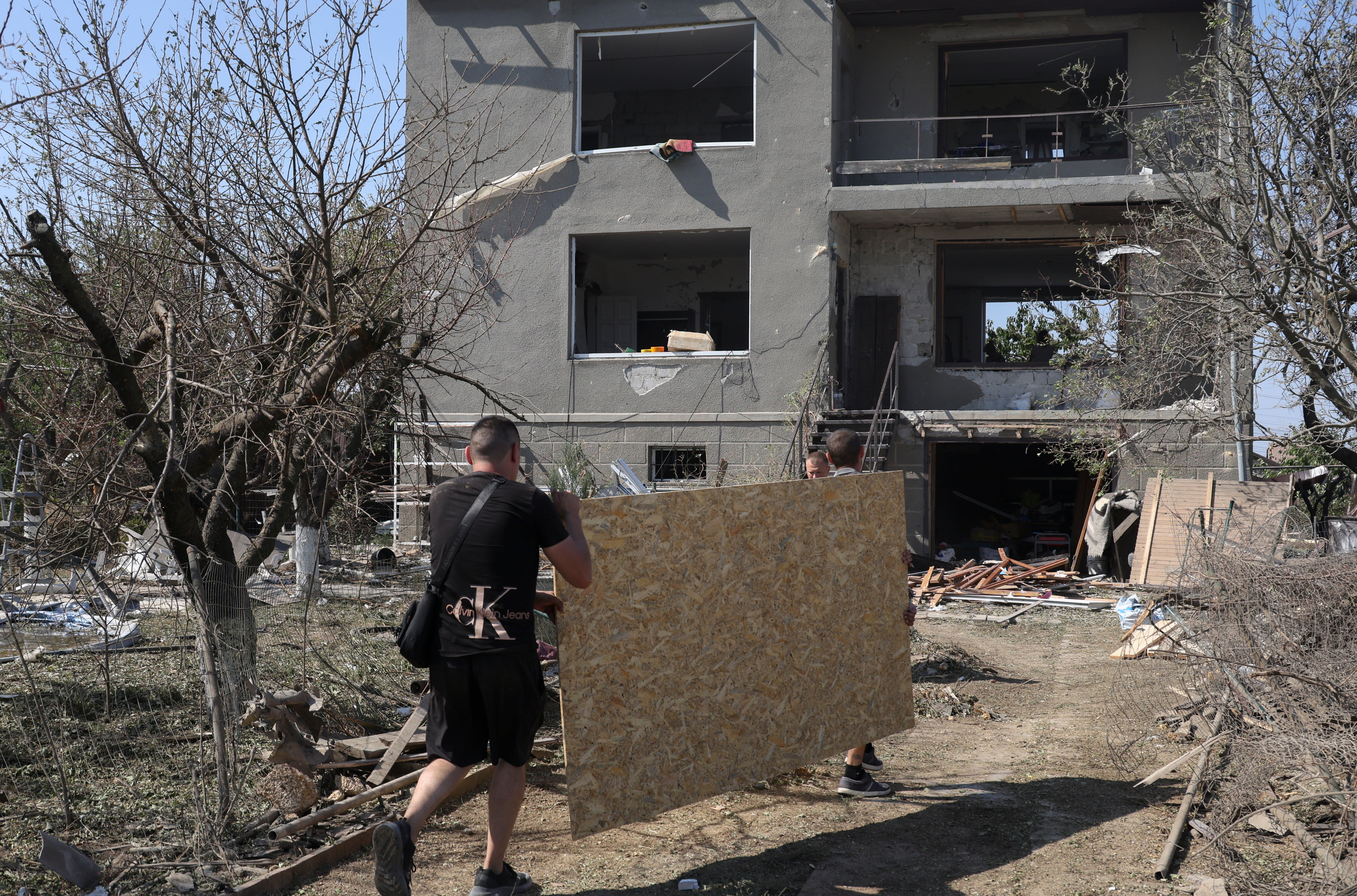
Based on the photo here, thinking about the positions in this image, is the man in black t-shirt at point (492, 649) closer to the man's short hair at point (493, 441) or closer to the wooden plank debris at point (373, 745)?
the man's short hair at point (493, 441)

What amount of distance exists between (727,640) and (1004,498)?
1848 cm

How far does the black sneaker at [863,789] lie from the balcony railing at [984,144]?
32.3ft

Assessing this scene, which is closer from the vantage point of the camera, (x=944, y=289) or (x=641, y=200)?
(x=641, y=200)

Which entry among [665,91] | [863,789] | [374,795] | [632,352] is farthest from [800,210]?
[374,795]

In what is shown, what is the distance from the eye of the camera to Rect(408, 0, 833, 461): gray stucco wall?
1644cm

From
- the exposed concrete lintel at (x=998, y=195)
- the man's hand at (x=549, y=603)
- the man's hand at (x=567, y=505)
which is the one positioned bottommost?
the man's hand at (x=549, y=603)

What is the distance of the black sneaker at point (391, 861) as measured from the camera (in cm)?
375

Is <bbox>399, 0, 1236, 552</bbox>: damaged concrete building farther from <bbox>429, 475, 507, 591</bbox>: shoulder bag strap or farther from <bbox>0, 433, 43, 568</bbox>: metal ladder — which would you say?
<bbox>429, 475, 507, 591</bbox>: shoulder bag strap

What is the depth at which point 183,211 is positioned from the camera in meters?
6.80

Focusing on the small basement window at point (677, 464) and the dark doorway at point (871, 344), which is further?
the dark doorway at point (871, 344)

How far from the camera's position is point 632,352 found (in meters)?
17.5

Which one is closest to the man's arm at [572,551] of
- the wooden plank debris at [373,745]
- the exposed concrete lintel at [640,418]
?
the wooden plank debris at [373,745]

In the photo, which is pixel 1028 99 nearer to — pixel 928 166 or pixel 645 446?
pixel 928 166

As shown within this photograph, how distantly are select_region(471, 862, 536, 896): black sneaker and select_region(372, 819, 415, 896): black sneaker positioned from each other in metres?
0.33
